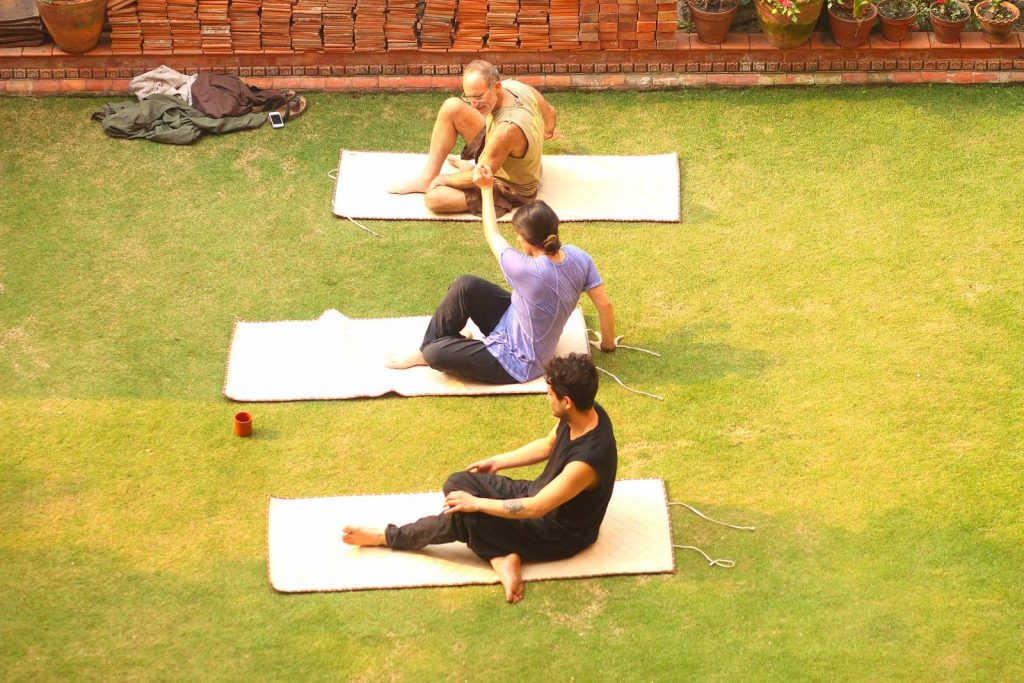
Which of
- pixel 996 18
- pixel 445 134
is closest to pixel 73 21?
pixel 445 134

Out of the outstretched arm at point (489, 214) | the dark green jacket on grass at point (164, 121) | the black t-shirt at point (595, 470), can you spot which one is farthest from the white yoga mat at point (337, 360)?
the dark green jacket on grass at point (164, 121)

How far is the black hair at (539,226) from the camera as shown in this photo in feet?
21.4

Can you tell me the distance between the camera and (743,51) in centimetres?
943

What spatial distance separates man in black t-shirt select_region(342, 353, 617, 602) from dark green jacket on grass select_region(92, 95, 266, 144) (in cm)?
388

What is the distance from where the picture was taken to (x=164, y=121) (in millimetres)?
9023

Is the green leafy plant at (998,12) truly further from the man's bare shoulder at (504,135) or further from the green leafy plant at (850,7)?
the man's bare shoulder at (504,135)

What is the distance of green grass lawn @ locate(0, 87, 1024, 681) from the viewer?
221 inches

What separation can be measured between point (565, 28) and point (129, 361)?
13.0ft

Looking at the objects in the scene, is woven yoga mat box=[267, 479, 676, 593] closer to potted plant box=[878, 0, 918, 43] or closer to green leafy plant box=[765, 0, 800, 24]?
green leafy plant box=[765, 0, 800, 24]

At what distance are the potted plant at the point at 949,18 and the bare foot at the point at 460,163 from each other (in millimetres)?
3479

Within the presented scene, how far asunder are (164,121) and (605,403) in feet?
12.9

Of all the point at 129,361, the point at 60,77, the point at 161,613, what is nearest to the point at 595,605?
the point at 161,613

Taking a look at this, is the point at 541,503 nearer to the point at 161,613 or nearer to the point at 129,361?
the point at 161,613

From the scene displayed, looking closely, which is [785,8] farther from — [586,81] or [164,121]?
[164,121]
